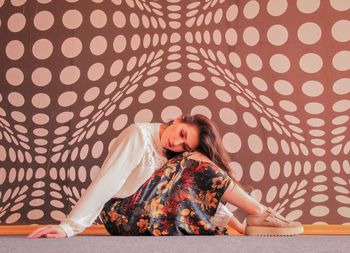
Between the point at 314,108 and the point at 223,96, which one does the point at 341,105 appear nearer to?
the point at 314,108

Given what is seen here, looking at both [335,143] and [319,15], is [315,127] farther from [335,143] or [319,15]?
[319,15]

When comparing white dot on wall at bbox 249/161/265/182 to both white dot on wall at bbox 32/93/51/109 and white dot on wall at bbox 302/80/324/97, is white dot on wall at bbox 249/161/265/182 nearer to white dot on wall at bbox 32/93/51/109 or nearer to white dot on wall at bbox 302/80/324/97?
white dot on wall at bbox 302/80/324/97

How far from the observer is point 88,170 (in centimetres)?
218

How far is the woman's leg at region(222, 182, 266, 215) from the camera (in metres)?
1.61

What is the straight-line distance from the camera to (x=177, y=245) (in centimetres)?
126

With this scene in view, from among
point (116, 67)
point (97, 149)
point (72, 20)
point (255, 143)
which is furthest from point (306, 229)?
point (72, 20)

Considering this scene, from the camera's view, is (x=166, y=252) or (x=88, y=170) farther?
(x=88, y=170)

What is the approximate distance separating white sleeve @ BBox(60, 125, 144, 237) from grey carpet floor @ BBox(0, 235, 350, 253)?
0.10 metres

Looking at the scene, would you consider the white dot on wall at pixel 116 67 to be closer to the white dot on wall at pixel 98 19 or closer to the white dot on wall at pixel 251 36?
the white dot on wall at pixel 98 19

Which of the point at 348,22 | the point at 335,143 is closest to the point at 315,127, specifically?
the point at 335,143

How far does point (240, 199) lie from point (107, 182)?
44 cm

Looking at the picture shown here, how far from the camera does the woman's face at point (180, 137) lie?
172cm

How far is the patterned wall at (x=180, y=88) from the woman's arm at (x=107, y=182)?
58cm

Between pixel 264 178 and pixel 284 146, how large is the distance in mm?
171
